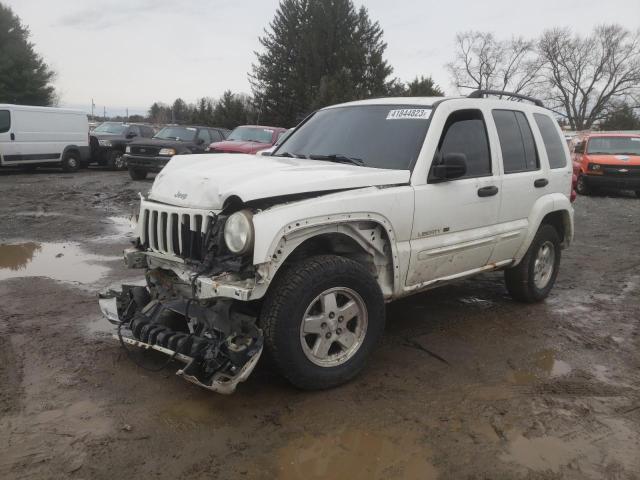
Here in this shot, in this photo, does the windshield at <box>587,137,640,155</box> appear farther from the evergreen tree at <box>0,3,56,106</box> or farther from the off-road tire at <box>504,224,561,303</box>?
the evergreen tree at <box>0,3,56,106</box>

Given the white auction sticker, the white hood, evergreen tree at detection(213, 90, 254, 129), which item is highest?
evergreen tree at detection(213, 90, 254, 129)

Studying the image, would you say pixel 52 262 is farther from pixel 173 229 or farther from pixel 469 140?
pixel 469 140

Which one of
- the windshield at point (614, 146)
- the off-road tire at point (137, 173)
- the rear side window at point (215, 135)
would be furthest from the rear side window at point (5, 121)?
the windshield at point (614, 146)

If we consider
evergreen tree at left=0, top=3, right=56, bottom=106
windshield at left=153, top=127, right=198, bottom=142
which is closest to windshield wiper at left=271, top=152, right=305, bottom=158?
windshield at left=153, top=127, right=198, bottom=142

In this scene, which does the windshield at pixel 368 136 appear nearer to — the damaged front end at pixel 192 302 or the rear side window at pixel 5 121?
the damaged front end at pixel 192 302

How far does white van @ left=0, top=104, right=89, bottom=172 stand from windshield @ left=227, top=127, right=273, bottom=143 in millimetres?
6114

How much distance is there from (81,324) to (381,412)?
9.15ft

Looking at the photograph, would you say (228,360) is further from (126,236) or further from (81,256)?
(126,236)

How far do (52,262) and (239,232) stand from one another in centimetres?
471

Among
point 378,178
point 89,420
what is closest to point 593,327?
point 378,178

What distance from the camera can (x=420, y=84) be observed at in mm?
36594

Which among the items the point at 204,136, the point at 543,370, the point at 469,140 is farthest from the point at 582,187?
the point at 543,370

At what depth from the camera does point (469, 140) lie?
4789mm

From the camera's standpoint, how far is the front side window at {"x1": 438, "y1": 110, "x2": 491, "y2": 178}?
4590 millimetres
